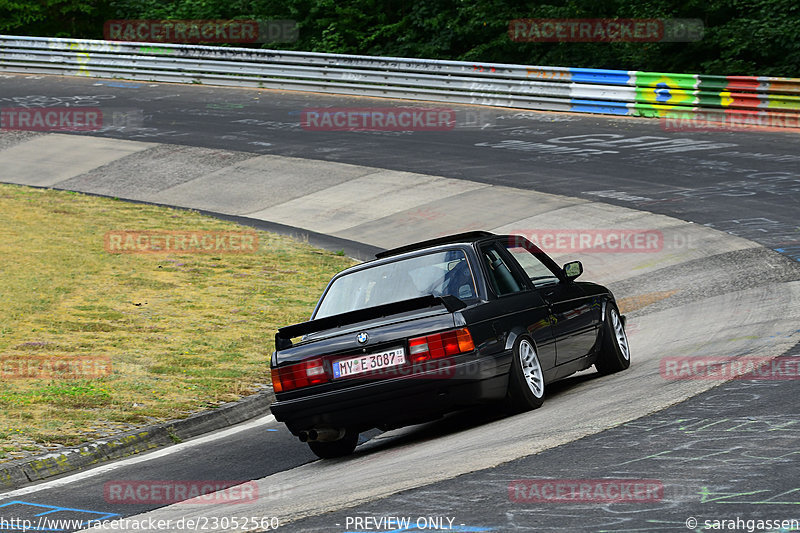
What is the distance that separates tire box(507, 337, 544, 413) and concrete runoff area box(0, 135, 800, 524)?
132 mm

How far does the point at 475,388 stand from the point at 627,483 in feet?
6.96

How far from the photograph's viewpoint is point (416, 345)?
7680 millimetres

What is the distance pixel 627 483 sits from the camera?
18.8 feet

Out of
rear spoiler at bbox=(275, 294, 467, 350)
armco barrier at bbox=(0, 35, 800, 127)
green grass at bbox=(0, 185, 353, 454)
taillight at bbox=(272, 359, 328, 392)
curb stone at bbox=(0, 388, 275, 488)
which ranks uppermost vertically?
armco barrier at bbox=(0, 35, 800, 127)

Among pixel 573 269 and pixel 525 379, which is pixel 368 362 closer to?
pixel 525 379

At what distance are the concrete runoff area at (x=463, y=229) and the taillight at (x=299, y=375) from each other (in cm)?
60

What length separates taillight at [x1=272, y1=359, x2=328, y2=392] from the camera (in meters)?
7.84

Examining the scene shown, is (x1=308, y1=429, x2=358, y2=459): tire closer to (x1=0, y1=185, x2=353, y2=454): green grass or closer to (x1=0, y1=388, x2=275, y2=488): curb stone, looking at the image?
(x1=0, y1=388, x2=275, y2=488): curb stone

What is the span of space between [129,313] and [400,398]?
6.93 m

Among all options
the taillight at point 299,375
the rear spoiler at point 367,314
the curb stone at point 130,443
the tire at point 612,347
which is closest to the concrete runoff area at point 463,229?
the tire at point 612,347

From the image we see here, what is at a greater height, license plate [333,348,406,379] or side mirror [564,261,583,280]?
side mirror [564,261,583,280]

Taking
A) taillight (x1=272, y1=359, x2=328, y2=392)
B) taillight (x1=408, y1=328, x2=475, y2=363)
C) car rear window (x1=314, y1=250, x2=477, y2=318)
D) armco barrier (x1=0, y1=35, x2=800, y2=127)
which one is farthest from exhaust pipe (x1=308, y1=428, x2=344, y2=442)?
armco barrier (x1=0, y1=35, x2=800, y2=127)

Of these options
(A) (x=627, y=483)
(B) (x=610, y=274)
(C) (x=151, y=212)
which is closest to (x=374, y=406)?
(A) (x=627, y=483)

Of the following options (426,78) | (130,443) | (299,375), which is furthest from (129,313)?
(426,78)
